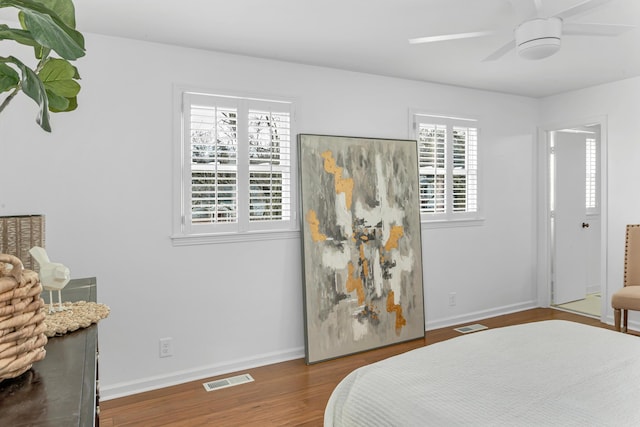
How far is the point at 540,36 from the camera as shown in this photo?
2318mm

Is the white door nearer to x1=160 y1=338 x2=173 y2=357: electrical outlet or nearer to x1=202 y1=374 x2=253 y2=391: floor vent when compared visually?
x1=202 y1=374 x2=253 y2=391: floor vent

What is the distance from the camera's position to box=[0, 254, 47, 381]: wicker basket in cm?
69

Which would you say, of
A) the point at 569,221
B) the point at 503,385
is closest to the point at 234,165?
the point at 503,385

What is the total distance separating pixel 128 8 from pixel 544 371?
286 centimetres

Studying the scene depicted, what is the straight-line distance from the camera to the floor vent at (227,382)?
3.26m

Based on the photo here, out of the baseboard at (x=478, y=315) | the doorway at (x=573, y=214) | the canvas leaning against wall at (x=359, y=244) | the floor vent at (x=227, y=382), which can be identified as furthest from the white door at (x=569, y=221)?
the floor vent at (x=227, y=382)

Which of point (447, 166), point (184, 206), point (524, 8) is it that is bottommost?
point (184, 206)

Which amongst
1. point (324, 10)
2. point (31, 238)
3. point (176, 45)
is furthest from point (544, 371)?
point (176, 45)

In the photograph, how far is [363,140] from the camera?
405 centimetres

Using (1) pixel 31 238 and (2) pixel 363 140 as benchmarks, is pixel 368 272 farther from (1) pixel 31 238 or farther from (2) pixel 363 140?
(1) pixel 31 238

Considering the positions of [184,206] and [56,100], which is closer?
[56,100]

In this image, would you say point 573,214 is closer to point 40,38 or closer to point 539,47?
point 539,47

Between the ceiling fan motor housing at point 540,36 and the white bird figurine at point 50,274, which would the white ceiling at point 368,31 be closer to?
the ceiling fan motor housing at point 540,36

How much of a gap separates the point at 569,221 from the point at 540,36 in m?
3.86
